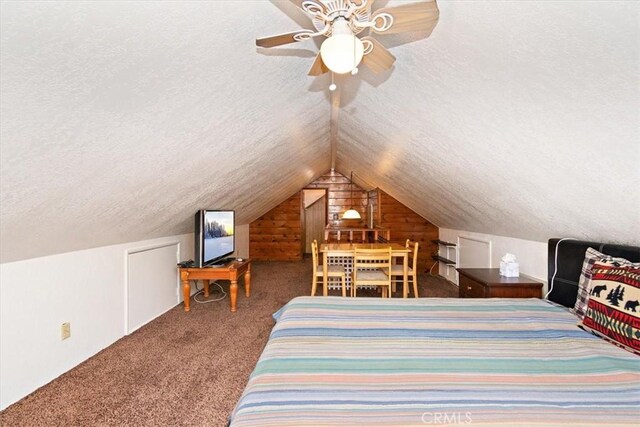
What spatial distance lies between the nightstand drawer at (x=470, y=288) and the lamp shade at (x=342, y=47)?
2.23 metres

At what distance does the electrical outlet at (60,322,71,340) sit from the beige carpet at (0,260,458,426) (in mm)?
272

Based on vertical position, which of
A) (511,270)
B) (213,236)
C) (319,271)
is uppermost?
(213,236)

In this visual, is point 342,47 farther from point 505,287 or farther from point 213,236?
point 213,236

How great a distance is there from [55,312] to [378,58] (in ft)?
9.18

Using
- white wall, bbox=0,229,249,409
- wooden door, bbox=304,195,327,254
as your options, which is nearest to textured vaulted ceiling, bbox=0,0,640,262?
white wall, bbox=0,229,249,409

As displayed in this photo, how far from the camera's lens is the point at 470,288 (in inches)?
111

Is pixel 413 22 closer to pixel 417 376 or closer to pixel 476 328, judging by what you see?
pixel 417 376

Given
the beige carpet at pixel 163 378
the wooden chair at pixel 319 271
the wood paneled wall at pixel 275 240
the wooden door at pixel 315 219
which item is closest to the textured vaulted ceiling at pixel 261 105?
the beige carpet at pixel 163 378

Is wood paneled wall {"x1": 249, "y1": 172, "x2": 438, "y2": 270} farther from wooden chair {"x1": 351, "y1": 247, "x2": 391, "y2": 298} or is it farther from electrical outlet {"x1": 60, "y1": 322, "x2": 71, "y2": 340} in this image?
electrical outlet {"x1": 60, "y1": 322, "x2": 71, "y2": 340}

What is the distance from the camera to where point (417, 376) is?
1169 mm

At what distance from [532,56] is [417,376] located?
1.47 m

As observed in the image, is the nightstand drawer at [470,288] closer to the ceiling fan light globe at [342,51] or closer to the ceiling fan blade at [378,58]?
the ceiling fan blade at [378,58]

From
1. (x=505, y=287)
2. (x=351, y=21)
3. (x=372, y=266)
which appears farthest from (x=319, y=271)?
(x=351, y=21)

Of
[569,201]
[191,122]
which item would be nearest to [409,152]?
[569,201]
